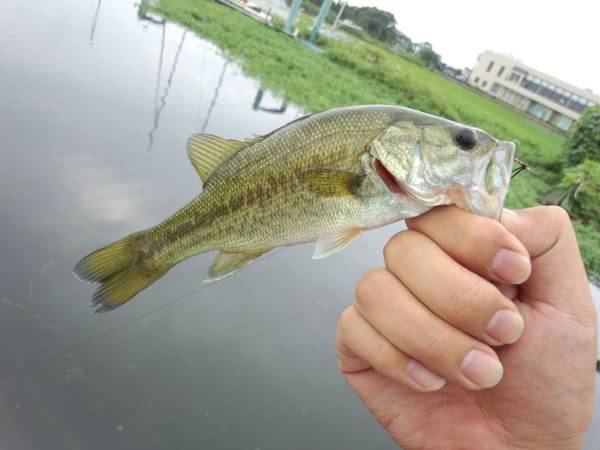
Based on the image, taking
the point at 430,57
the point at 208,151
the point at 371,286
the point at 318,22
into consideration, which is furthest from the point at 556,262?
the point at 430,57

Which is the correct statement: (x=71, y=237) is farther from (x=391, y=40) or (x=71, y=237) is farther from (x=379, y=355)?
(x=391, y=40)

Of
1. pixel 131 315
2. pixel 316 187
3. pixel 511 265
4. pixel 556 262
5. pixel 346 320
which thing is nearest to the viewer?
pixel 511 265

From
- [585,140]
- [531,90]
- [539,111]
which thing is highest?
[531,90]

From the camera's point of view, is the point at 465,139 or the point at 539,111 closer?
the point at 465,139

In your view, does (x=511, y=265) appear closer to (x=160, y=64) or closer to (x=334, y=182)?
(x=334, y=182)

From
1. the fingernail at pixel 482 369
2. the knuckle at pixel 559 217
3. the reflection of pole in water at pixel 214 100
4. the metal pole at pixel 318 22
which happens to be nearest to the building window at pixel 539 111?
the metal pole at pixel 318 22

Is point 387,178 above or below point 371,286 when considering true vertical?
above

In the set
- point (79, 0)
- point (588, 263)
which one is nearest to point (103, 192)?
point (79, 0)

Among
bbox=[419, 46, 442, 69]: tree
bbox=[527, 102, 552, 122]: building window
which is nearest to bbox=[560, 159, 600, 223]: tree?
bbox=[527, 102, 552, 122]: building window
